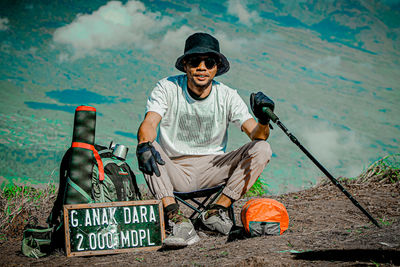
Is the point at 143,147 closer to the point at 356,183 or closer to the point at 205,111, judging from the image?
the point at 205,111

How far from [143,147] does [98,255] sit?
86cm

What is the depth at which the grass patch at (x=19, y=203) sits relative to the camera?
3.54m

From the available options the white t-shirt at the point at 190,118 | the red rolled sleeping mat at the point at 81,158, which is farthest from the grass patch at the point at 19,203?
the white t-shirt at the point at 190,118

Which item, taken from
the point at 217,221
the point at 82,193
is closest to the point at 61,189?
the point at 82,193

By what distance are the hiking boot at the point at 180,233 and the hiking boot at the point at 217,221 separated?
0.60ft

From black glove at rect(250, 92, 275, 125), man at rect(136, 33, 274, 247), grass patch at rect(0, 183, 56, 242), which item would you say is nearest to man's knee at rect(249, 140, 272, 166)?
man at rect(136, 33, 274, 247)

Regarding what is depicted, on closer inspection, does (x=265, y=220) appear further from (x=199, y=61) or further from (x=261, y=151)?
(x=199, y=61)

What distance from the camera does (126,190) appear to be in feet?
9.43

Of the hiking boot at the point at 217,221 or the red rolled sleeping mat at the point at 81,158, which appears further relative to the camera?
the hiking boot at the point at 217,221

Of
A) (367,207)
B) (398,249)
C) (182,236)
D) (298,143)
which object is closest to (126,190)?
(182,236)

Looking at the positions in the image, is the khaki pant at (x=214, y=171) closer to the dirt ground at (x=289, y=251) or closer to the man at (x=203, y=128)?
the man at (x=203, y=128)

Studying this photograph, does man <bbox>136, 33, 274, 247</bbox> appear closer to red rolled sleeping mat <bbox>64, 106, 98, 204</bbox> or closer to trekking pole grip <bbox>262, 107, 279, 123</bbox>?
trekking pole grip <bbox>262, 107, 279, 123</bbox>

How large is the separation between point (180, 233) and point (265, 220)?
0.67 metres

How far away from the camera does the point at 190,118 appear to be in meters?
3.37
